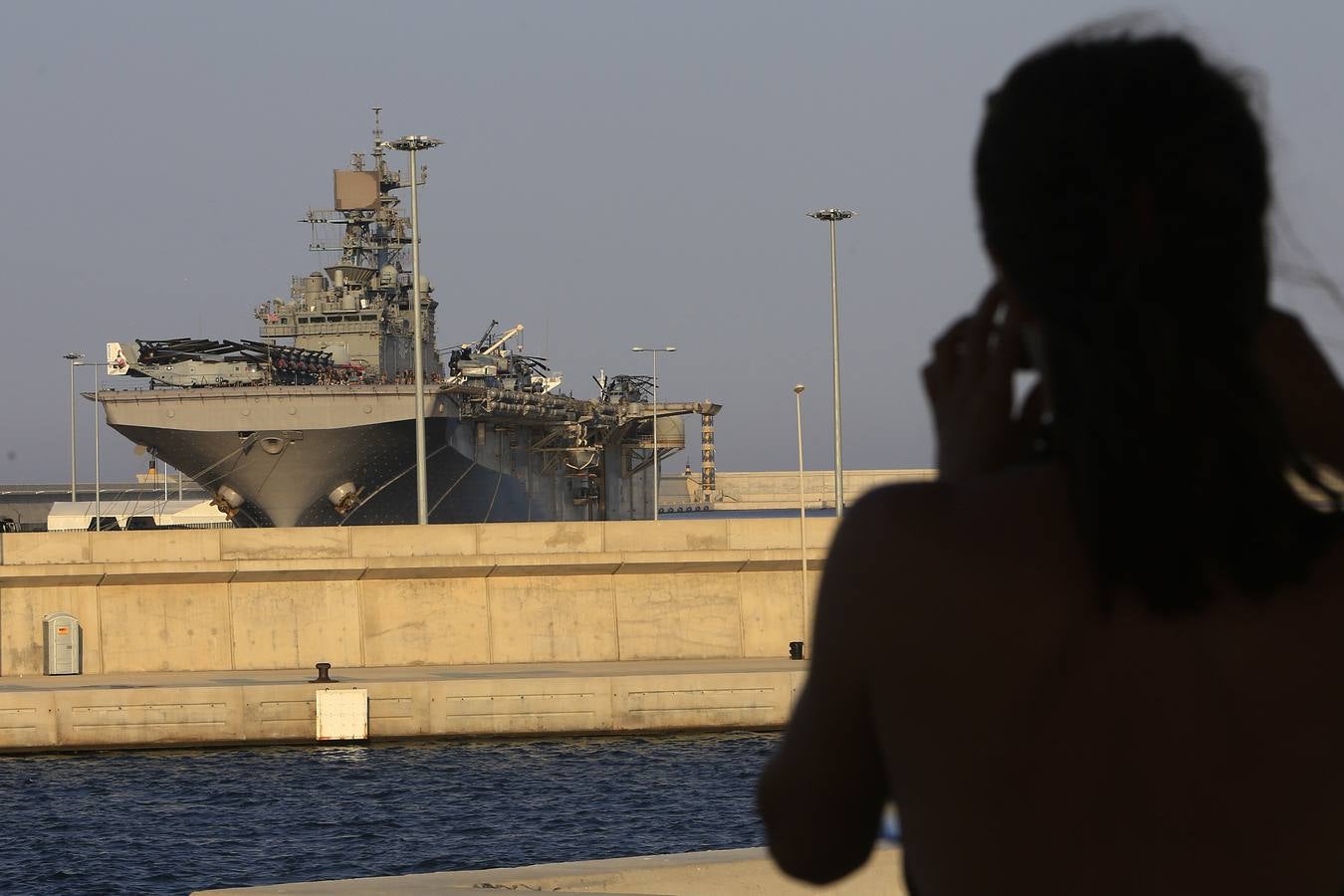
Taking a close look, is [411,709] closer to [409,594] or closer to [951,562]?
[409,594]

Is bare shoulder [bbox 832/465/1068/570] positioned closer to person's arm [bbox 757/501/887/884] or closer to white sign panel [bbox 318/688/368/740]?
person's arm [bbox 757/501/887/884]

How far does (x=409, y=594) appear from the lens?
30828 mm

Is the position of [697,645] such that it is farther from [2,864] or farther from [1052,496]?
[1052,496]

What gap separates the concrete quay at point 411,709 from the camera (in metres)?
24.8

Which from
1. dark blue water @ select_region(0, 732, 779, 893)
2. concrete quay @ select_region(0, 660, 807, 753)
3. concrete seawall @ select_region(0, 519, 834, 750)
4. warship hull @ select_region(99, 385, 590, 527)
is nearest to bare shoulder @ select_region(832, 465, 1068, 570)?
dark blue water @ select_region(0, 732, 779, 893)

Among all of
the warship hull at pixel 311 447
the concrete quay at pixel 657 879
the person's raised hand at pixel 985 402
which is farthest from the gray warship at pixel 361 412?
the person's raised hand at pixel 985 402

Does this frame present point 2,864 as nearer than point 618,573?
Yes

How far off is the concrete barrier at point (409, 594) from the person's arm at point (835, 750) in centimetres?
2884

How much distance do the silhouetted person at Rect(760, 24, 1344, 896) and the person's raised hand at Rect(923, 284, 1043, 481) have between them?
23 millimetres

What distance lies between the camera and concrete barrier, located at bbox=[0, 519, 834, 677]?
30.5 meters

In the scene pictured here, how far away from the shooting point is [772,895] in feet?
26.8

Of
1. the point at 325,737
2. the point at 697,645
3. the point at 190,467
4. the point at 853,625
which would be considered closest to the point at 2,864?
the point at 325,737

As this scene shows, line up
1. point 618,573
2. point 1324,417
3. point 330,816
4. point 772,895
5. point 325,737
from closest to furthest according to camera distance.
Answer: point 1324,417
point 772,895
point 330,816
point 325,737
point 618,573

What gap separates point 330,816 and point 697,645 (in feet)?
38.8
